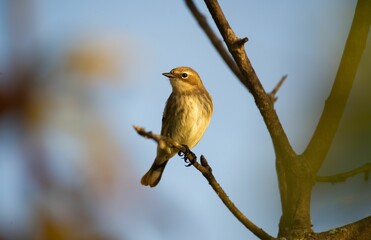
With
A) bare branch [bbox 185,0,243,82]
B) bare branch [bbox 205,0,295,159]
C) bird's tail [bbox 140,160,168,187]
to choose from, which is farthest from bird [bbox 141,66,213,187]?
bare branch [bbox 205,0,295,159]

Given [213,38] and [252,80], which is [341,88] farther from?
[213,38]

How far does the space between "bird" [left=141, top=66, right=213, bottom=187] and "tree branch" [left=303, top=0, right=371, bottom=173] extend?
3.05m

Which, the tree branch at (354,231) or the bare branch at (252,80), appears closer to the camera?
the tree branch at (354,231)

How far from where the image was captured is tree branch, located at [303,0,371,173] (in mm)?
3912

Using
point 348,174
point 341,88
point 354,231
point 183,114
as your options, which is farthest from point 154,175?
point 348,174

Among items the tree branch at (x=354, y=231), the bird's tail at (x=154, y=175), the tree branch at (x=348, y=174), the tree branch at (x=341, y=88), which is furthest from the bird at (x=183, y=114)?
the tree branch at (x=348, y=174)

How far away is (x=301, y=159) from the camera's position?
156 inches

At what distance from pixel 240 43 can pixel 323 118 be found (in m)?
0.99

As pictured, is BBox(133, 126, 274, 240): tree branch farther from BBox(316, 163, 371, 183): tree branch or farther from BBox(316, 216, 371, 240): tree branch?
BBox(316, 163, 371, 183): tree branch

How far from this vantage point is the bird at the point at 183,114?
721 centimetres

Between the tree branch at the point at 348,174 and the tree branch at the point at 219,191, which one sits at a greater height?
the tree branch at the point at 348,174

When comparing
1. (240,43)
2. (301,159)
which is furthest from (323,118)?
(240,43)

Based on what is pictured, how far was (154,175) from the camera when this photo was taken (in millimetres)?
7781

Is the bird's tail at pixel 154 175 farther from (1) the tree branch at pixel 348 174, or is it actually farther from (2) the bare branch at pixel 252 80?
(1) the tree branch at pixel 348 174
